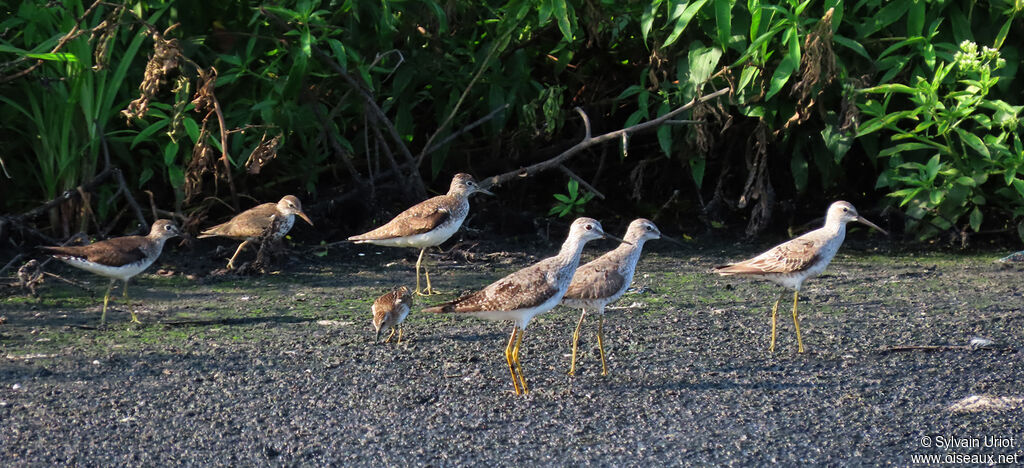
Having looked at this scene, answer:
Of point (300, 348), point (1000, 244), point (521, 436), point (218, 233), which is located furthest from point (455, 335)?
point (1000, 244)

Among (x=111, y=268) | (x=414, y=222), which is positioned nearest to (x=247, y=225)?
(x=414, y=222)

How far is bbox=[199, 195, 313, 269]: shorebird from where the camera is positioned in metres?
8.88

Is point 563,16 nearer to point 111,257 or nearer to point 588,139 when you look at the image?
point 588,139

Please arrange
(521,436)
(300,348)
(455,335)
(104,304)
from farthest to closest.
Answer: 1. (104,304)
2. (455,335)
3. (300,348)
4. (521,436)

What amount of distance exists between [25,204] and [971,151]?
7.79 metres

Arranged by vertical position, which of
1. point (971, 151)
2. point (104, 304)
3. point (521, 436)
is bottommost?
point (521, 436)

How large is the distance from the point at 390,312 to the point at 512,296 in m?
1.09

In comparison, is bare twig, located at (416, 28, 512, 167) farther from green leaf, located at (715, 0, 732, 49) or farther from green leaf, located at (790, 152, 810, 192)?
green leaf, located at (790, 152, 810, 192)

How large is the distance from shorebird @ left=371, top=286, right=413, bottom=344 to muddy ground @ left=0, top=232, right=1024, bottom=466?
0.13 meters

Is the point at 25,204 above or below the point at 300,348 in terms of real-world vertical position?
above

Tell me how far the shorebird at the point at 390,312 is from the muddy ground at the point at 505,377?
131 mm

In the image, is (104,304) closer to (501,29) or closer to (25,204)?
(25,204)

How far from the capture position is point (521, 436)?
5242mm

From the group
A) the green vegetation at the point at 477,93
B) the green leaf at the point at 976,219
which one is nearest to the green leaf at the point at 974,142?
the green vegetation at the point at 477,93
